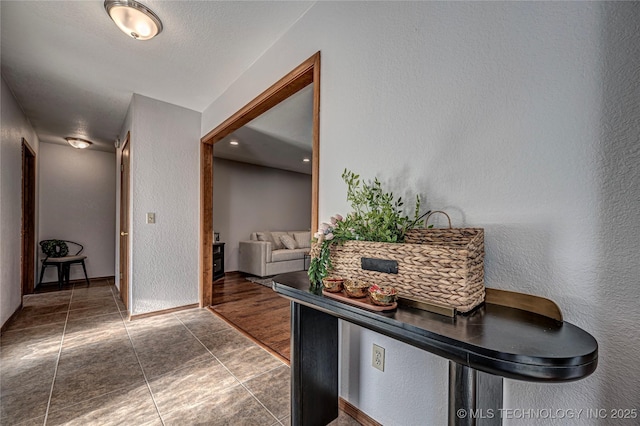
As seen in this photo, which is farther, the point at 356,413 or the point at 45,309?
the point at 45,309

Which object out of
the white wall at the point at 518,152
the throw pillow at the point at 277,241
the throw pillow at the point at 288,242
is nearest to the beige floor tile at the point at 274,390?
the white wall at the point at 518,152

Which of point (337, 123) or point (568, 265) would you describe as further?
point (337, 123)

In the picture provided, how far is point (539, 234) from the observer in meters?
0.83

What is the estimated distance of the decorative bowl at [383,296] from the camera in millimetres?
822

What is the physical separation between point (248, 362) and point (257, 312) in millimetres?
1071

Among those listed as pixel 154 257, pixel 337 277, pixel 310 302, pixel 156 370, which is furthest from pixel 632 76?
pixel 154 257

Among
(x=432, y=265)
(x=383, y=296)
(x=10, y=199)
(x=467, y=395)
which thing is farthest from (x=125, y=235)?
(x=467, y=395)

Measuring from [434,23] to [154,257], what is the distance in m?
→ 3.13

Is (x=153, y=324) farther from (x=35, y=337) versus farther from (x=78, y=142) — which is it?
(x=78, y=142)

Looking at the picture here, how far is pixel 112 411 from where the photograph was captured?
4.81 ft

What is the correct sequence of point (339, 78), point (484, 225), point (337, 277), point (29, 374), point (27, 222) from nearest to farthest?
point (484, 225) → point (337, 277) → point (339, 78) → point (29, 374) → point (27, 222)

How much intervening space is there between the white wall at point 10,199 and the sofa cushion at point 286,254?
10.4 feet

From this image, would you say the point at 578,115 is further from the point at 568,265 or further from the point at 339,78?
the point at 339,78

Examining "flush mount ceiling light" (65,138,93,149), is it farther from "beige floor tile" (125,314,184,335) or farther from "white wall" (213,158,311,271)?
"beige floor tile" (125,314,184,335)
